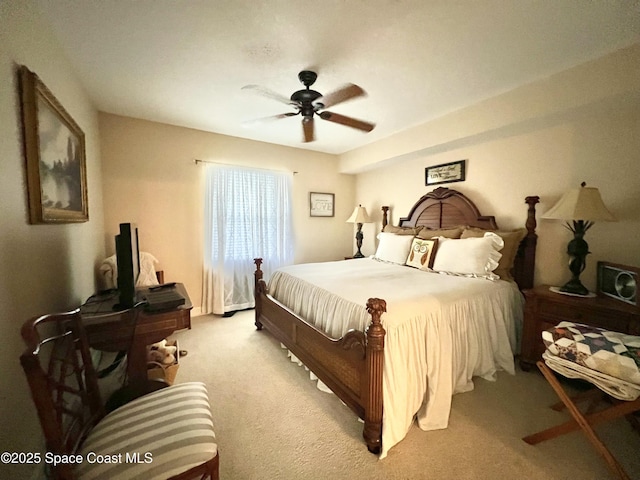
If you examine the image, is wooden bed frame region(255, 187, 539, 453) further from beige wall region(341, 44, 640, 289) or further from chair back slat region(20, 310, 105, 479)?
chair back slat region(20, 310, 105, 479)

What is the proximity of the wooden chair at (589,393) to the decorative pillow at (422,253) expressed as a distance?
1.30 m

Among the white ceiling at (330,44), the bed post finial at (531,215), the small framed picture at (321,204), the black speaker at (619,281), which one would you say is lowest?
the black speaker at (619,281)

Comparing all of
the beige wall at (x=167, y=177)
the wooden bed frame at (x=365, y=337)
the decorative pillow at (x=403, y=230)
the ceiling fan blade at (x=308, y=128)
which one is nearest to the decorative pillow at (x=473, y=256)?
the wooden bed frame at (x=365, y=337)

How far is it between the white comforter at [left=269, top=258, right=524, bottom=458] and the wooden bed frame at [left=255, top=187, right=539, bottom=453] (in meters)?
0.09

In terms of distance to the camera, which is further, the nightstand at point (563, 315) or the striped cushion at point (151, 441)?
the nightstand at point (563, 315)

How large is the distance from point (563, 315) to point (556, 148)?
1553mm

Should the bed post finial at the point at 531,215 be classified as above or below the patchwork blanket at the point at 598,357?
above

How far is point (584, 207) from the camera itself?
1919 millimetres

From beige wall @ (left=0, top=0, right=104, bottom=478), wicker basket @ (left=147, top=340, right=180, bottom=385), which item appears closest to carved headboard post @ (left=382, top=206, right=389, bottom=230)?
wicker basket @ (left=147, top=340, right=180, bottom=385)

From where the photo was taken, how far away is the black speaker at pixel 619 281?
5.82 ft

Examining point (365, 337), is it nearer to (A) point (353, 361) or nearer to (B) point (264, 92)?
(A) point (353, 361)

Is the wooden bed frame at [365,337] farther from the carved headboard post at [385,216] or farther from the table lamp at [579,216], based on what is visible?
the carved headboard post at [385,216]

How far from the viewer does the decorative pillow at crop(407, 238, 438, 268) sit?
274cm

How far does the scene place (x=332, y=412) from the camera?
5.71ft
